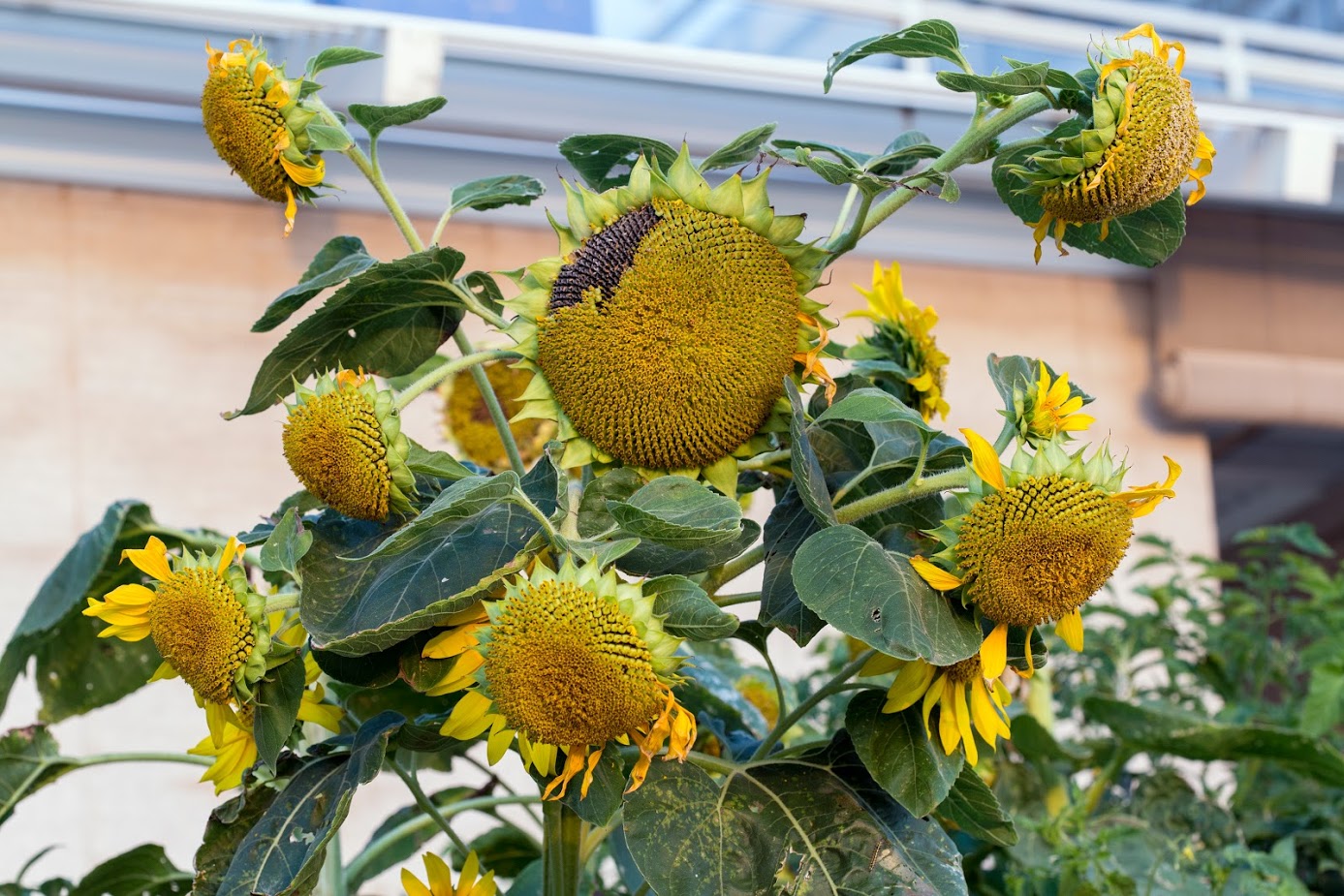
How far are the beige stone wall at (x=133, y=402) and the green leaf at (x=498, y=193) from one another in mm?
1511

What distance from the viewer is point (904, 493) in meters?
0.46

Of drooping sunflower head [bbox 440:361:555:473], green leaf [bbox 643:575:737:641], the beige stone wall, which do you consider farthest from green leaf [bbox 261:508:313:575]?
the beige stone wall

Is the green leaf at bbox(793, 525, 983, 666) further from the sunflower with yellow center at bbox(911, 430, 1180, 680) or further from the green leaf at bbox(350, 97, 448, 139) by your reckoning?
the green leaf at bbox(350, 97, 448, 139)

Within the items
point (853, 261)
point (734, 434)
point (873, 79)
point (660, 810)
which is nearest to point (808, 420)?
point (734, 434)

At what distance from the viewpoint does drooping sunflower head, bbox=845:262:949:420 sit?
581 mm

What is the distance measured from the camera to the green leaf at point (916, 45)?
1.54 ft

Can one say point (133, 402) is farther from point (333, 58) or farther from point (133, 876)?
point (333, 58)

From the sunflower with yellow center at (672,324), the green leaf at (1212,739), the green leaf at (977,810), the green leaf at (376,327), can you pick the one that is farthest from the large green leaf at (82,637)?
the green leaf at (1212,739)

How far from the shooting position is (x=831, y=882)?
0.47 m

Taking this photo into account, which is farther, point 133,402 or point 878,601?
point 133,402

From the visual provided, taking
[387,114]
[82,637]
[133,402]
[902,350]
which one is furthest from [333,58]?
[133,402]

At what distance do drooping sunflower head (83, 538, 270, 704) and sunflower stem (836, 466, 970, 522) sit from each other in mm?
191

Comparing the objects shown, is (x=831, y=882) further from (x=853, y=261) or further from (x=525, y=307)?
(x=853, y=261)

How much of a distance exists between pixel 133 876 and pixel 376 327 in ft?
1.04
